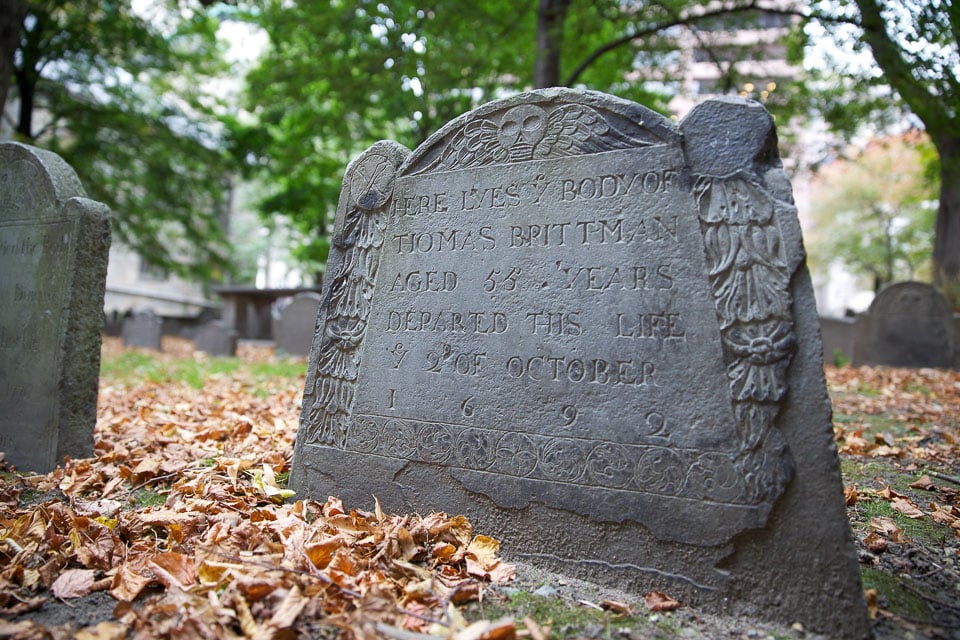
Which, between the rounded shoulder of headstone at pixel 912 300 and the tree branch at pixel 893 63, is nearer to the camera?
the tree branch at pixel 893 63

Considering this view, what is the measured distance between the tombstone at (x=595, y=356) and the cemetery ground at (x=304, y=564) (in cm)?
18

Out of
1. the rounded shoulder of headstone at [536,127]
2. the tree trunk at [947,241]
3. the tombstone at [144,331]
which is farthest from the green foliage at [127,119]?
the tree trunk at [947,241]

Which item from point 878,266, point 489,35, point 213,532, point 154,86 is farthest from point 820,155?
point 878,266

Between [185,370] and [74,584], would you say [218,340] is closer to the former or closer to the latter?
[185,370]

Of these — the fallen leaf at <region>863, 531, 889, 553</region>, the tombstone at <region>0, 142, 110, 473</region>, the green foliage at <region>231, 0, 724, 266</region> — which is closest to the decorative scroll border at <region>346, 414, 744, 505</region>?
the fallen leaf at <region>863, 531, 889, 553</region>

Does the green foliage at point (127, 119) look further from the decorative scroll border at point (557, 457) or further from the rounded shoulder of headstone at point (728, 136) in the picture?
the rounded shoulder of headstone at point (728, 136)

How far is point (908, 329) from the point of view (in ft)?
33.6

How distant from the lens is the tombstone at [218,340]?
13898 mm

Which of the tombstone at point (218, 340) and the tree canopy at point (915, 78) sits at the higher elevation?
the tree canopy at point (915, 78)

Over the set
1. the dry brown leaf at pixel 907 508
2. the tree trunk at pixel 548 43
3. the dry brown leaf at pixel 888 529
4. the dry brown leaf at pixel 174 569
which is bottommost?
the dry brown leaf at pixel 174 569

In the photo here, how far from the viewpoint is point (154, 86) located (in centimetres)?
1916

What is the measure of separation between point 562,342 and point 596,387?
0.82 feet

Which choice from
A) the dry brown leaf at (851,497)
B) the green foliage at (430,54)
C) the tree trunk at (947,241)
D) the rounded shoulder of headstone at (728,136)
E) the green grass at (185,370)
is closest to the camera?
the rounded shoulder of headstone at (728,136)

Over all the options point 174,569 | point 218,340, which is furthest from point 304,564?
point 218,340
